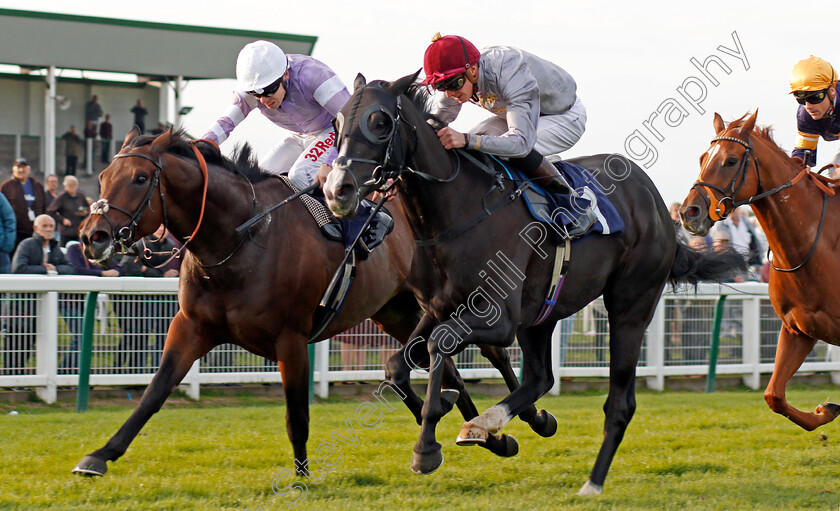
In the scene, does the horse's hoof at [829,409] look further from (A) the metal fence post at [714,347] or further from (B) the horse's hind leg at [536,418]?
(A) the metal fence post at [714,347]

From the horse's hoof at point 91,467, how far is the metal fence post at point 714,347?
6.51m

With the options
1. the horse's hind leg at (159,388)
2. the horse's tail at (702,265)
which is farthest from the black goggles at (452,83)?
the horse's tail at (702,265)

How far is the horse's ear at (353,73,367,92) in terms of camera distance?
3.74 meters

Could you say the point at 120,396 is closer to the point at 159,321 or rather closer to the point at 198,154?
the point at 159,321

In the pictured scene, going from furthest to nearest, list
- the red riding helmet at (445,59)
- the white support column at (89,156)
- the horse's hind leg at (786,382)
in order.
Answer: the white support column at (89,156), the horse's hind leg at (786,382), the red riding helmet at (445,59)

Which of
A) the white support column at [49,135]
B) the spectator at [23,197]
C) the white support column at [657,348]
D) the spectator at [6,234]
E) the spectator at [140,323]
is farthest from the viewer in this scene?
the white support column at [49,135]

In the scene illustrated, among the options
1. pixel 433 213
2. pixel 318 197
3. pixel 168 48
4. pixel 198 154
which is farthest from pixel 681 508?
pixel 168 48

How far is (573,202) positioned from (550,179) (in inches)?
6.6

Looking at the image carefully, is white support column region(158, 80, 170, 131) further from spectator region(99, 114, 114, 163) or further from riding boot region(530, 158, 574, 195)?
riding boot region(530, 158, 574, 195)

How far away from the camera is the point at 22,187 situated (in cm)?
880

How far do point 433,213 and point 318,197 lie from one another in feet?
3.96

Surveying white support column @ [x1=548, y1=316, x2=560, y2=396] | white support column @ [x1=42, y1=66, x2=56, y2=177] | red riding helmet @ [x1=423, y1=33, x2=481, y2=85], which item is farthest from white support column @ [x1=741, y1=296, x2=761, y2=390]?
white support column @ [x1=42, y1=66, x2=56, y2=177]

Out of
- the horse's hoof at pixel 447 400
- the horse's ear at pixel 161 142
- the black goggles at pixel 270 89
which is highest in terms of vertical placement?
the black goggles at pixel 270 89

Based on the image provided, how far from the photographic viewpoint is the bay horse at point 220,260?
13.8 ft
